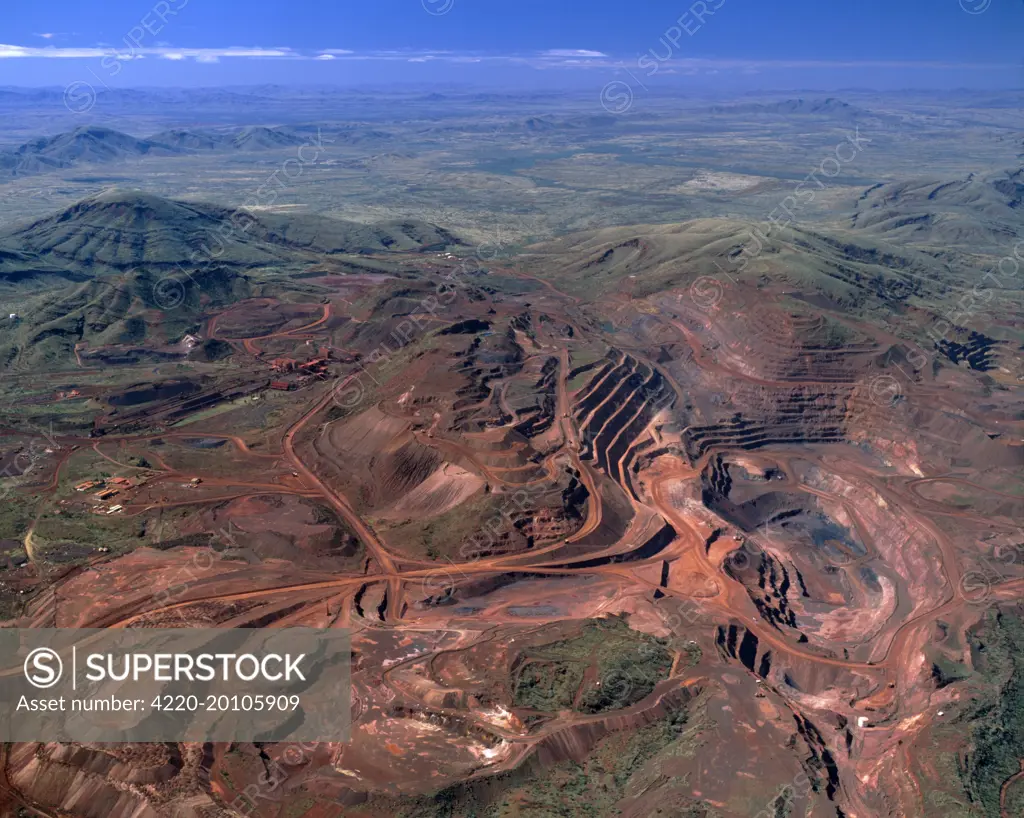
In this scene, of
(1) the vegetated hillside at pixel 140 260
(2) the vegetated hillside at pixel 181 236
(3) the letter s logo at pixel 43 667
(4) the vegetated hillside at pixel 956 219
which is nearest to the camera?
(3) the letter s logo at pixel 43 667

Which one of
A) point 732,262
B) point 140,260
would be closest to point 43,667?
point 732,262

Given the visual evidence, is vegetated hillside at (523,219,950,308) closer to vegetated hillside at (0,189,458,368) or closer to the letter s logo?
vegetated hillside at (0,189,458,368)

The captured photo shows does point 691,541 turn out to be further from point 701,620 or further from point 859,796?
point 859,796

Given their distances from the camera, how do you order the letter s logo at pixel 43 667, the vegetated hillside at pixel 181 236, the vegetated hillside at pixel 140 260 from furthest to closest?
the vegetated hillside at pixel 181 236
the vegetated hillside at pixel 140 260
the letter s logo at pixel 43 667

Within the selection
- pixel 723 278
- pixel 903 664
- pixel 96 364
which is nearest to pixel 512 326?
pixel 723 278

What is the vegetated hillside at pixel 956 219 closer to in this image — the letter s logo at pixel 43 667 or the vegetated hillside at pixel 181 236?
the vegetated hillside at pixel 181 236

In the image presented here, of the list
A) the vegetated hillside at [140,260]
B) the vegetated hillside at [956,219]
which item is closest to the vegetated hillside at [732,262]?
the vegetated hillside at [956,219]

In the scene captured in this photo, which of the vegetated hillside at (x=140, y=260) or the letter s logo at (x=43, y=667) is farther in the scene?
the vegetated hillside at (x=140, y=260)
